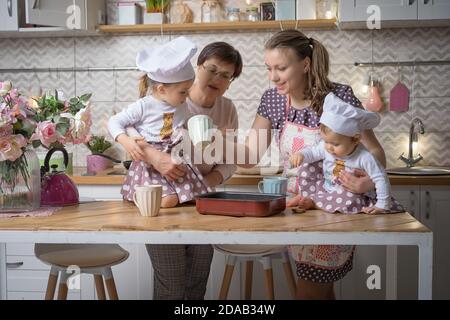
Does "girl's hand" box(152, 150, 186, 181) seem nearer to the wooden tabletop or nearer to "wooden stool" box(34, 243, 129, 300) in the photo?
the wooden tabletop

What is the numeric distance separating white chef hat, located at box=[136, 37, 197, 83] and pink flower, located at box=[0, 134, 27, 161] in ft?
1.49

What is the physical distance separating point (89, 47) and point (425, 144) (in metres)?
2.18

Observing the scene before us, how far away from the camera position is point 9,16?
3479 millimetres

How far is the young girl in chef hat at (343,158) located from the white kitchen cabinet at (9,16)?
2214 millimetres

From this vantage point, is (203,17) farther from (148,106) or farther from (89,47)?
(148,106)

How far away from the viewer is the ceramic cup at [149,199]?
1.83m

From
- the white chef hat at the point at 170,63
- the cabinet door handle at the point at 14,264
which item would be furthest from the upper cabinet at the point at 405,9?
the cabinet door handle at the point at 14,264

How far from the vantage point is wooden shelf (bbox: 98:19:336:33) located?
11.7 ft

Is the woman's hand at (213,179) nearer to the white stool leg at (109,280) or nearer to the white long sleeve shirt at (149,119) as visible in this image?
the white long sleeve shirt at (149,119)

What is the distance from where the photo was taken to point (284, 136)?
7.71 ft

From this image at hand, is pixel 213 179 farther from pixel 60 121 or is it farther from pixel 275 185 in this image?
pixel 60 121

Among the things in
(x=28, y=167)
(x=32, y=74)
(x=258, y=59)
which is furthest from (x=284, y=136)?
(x=32, y=74)

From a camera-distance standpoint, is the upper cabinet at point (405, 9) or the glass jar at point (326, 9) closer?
the upper cabinet at point (405, 9)

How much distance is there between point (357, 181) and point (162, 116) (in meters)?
0.69
